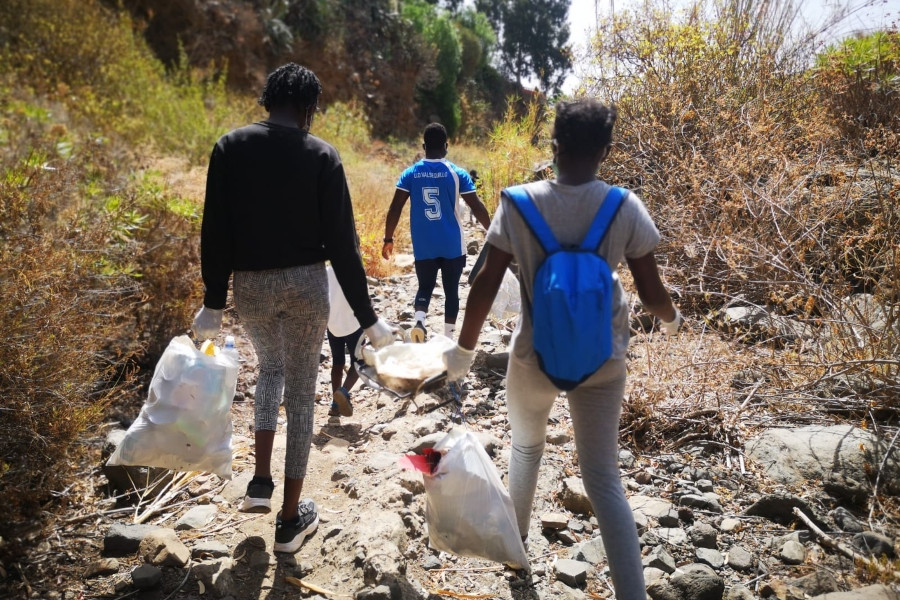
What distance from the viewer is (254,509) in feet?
8.25

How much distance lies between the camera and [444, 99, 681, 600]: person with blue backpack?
5.84 feet

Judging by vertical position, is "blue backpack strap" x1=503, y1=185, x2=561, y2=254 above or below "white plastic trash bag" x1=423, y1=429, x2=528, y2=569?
above

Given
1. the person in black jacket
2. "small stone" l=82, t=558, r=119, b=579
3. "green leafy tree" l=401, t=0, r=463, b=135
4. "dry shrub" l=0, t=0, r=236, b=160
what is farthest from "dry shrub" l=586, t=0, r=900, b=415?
"green leafy tree" l=401, t=0, r=463, b=135

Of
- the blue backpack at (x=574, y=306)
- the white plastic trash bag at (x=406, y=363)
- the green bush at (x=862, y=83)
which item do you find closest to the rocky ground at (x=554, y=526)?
the white plastic trash bag at (x=406, y=363)

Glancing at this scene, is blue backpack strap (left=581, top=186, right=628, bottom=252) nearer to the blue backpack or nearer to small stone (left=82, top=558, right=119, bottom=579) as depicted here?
the blue backpack

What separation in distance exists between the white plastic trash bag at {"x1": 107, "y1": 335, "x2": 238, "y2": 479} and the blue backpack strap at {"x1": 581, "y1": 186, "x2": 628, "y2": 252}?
1.57 m

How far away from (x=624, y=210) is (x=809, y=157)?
3845mm

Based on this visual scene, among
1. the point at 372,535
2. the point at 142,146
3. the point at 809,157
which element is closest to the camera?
the point at 372,535

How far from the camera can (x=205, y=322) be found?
2.51 m

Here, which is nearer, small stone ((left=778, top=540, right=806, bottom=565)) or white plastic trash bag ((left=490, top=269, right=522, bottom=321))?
small stone ((left=778, top=540, right=806, bottom=565))

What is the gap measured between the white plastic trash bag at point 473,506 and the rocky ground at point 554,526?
33 centimetres

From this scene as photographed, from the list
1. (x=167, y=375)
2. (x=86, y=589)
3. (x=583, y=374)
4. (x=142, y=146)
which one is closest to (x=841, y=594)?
(x=583, y=374)

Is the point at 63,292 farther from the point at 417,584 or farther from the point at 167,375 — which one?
the point at 417,584

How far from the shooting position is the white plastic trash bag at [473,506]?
2.20m
